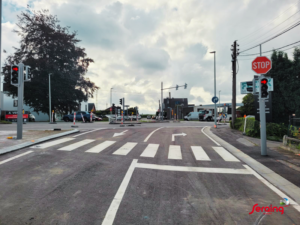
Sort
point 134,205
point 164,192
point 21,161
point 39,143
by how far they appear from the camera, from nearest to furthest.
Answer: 1. point 134,205
2. point 164,192
3. point 21,161
4. point 39,143

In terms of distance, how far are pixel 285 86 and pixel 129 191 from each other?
37769 millimetres

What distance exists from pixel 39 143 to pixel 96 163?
465 cm

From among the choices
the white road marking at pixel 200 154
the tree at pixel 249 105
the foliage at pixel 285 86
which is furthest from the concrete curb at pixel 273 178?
the tree at pixel 249 105

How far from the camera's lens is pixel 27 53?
39750 mm

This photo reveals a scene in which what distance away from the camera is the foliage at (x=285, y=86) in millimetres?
35219

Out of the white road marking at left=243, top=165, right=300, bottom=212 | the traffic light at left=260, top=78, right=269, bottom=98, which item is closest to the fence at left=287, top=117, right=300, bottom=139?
the traffic light at left=260, top=78, right=269, bottom=98

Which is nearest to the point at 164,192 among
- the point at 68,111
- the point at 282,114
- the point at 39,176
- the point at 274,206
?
the point at 274,206

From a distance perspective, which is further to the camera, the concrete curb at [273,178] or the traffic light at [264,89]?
the traffic light at [264,89]

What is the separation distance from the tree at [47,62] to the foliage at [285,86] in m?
32.2

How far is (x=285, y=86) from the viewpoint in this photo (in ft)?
118

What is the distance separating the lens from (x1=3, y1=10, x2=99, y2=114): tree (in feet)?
128

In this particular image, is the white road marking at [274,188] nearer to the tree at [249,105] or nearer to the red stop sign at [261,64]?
the red stop sign at [261,64]

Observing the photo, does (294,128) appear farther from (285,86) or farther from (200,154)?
(285,86)

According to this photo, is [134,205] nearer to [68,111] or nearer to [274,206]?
[274,206]
